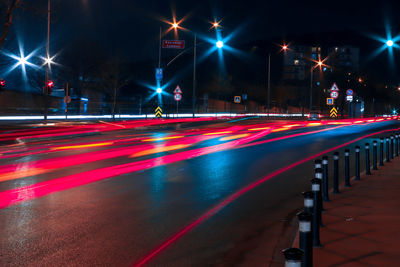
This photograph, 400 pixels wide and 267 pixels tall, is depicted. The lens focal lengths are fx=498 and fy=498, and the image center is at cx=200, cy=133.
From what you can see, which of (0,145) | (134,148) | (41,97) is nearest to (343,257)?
(134,148)

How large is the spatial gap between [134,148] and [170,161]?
4.43 meters

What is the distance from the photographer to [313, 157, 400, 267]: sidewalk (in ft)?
18.7

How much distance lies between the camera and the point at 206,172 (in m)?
13.8

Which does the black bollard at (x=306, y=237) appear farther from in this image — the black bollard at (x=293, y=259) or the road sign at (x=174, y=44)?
the road sign at (x=174, y=44)

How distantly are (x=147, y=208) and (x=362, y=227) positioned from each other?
3.68m

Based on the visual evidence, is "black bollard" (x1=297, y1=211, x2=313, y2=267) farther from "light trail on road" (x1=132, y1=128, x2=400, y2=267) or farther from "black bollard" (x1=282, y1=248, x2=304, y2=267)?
"light trail on road" (x1=132, y1=128, x2=400, y2=267)

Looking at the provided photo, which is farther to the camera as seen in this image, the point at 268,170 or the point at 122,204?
the point at 268,170

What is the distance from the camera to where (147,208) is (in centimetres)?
886

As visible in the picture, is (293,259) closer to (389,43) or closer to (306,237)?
(306,237)

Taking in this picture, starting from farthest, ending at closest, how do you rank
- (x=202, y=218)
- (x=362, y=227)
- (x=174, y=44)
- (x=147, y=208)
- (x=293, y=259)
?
(x=174, y=44) → (x=147, y=208) → (x=202, y=218) → (x=362, y=227) → (x=293, y=259)

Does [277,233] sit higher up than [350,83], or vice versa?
[350,83]

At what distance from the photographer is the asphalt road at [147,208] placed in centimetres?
611

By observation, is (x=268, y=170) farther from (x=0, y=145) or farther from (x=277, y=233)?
(x=0, y=145)

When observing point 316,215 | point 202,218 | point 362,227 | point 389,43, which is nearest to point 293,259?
point 316,215
